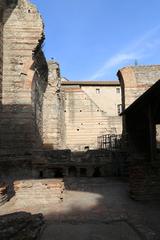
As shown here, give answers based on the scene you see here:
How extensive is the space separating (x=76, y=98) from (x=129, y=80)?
9735mm

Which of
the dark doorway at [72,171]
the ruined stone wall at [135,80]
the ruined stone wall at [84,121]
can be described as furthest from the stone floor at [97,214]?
the ruined stone wall at [84,121]

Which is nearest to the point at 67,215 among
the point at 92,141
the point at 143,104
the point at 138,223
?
the point at 138,223

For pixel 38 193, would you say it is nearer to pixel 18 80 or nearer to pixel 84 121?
pixel 18 80

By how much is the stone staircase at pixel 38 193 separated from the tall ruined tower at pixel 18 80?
3.78m

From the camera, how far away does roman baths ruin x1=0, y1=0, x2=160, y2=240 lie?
613 cm

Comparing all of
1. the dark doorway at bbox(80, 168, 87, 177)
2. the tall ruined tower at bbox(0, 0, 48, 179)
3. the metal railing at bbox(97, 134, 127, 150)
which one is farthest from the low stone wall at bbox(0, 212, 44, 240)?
the metal railing at bbox(97, 134, 127, 150)

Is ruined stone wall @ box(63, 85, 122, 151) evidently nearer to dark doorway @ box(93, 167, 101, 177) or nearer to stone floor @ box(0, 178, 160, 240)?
dark doorway @ box(93, 167, 101, 177)

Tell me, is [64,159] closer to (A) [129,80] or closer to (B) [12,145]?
(B) [12,145]

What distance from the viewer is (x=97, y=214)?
7.27 meters

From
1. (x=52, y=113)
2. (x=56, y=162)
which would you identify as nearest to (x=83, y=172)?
(x=56, y=162)

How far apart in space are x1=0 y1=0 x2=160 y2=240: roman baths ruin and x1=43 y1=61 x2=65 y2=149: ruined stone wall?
55 mm

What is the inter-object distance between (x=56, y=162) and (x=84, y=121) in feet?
44.5

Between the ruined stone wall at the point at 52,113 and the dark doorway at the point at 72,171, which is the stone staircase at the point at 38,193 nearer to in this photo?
the dark doorway at the point at 72,171

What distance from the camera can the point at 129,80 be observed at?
56.6 ft
